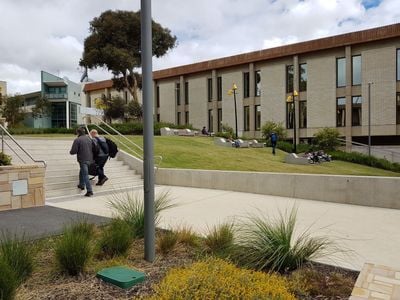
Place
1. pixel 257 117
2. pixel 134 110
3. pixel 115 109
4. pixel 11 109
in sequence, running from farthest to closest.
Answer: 1. pixel 11 109
2. pixel 257 117
3. pixel 115 109
4. pixel 134 110

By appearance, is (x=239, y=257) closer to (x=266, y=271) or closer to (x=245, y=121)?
(x=266, y=271)

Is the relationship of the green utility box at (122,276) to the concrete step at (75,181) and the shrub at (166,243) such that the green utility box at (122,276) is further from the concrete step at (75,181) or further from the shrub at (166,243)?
the concrete step at (75,181)

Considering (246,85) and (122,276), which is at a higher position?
(246,85)

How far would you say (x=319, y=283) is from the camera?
137 inches

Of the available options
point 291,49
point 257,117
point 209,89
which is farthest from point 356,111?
point 209,89

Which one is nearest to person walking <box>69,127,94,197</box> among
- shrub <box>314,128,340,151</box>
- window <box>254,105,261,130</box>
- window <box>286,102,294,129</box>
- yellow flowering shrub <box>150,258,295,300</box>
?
yellow flowering shrub <box>150,258,295,300</box>

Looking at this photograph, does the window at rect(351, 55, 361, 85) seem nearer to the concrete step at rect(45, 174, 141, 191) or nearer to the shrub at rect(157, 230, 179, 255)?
the concrete step at rect(45, 174, 141, 191)

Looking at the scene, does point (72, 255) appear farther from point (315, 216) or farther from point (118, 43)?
point (118, 43)

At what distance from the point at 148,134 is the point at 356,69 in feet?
116

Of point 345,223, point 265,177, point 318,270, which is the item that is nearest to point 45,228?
point 318,270

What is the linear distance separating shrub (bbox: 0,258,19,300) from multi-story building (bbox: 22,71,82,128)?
64730 millimetres

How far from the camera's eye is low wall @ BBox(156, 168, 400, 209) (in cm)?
804

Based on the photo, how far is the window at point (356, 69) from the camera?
112ft

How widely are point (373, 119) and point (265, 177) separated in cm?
2710
